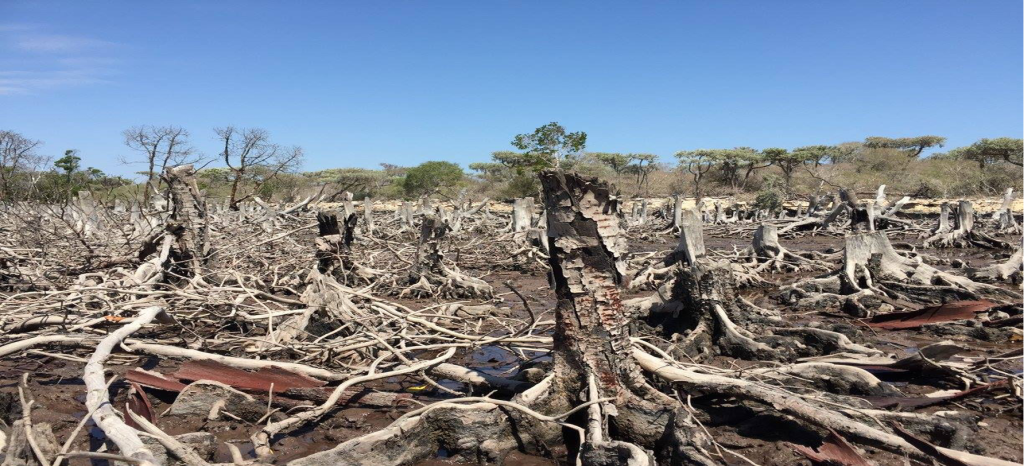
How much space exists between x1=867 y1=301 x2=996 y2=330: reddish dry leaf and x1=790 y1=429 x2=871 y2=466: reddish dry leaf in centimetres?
403

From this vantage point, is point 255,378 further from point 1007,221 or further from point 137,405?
point 1007,221

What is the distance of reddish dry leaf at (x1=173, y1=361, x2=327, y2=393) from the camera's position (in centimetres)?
434

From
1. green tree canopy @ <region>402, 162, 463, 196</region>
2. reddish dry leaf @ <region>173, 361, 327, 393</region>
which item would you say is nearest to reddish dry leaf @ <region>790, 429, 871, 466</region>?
reddish dry leaf @ <region>173, 361, 327, 393</region>

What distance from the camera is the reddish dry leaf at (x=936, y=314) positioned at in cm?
648

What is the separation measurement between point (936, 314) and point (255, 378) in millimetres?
6493

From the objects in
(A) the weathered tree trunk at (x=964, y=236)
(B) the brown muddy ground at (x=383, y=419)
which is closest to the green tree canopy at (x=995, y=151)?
(A) the weathered tree trunk at (x=964, y=236)

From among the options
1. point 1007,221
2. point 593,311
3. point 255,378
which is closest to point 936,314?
point 593,311

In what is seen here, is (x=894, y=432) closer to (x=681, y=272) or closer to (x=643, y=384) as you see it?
(x=643, y=384)

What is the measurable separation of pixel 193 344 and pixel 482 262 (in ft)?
29.3

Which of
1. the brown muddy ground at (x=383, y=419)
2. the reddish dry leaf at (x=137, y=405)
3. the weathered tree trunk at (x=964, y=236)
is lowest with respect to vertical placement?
the brown muddy ground at (x=383, y=419)

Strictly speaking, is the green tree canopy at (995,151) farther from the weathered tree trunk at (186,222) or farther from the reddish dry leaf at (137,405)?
the reddish dry leaf at (137,405)

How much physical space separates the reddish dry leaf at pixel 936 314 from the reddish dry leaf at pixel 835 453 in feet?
13.2

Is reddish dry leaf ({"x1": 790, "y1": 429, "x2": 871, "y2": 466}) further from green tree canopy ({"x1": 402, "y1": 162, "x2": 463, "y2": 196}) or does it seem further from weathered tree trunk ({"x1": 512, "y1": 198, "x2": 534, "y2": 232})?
green tree canopy ({"x1": 402, "y1": 162, "x2": 463, "y2": 196})

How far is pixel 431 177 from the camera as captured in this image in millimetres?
43125
